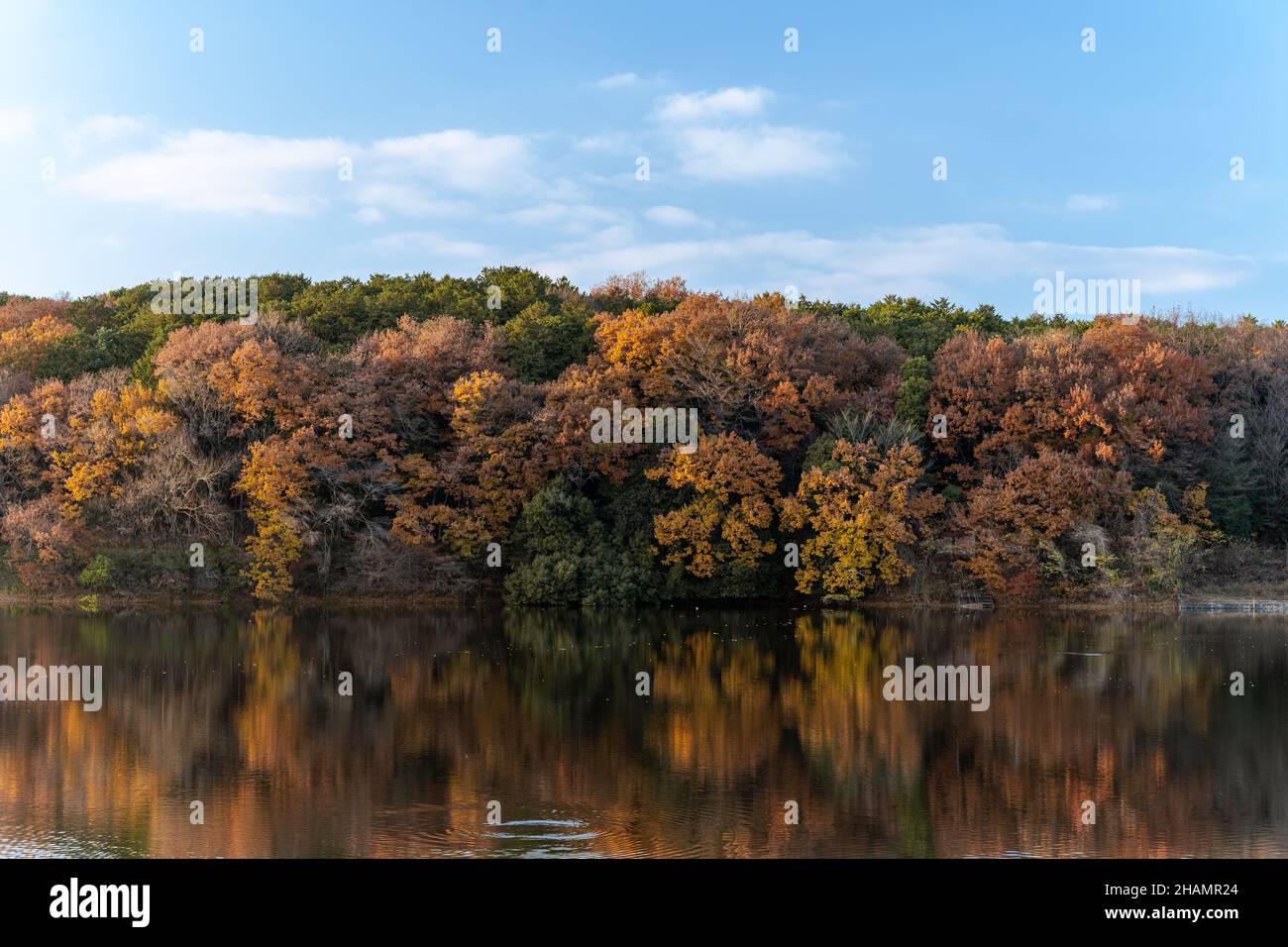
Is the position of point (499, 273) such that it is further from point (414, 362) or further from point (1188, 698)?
point (1188, 698)

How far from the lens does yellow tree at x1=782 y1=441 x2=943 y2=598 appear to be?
113 feet

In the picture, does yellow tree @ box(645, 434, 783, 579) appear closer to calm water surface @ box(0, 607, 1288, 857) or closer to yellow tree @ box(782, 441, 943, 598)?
yellow tree @ box(782, 441, 943, 598)

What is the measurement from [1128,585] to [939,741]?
20.4 m

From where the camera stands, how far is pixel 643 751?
15.5 meters

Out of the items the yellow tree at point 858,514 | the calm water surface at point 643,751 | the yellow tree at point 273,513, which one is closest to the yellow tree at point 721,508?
the yellow tree at point 858,514

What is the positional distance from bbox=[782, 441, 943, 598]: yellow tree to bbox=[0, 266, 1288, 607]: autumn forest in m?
0.09

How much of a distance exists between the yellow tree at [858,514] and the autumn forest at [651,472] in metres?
0.09

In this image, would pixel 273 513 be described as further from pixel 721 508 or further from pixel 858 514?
pixel 858 514

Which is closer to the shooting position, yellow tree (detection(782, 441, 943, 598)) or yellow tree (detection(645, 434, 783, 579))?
yellow tree (detection(782, 441, 943, 598))

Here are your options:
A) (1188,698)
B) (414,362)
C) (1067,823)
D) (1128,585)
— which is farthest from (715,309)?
(1067,823)

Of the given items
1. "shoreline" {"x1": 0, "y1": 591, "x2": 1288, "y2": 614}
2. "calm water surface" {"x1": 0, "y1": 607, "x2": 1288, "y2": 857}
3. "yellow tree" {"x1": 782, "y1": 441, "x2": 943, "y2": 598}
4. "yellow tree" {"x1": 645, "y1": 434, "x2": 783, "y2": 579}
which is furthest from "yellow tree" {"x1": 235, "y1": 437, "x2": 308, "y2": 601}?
"yellow tree" {"x1": 782, "y1": 441, "x2": 943, "y2": 598}

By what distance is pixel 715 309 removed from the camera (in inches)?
1500

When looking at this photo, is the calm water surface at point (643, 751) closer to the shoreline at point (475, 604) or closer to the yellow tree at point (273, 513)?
the shoreline at point (475, 604)

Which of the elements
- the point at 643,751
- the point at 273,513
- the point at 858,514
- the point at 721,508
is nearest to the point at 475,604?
the point at 273,513
